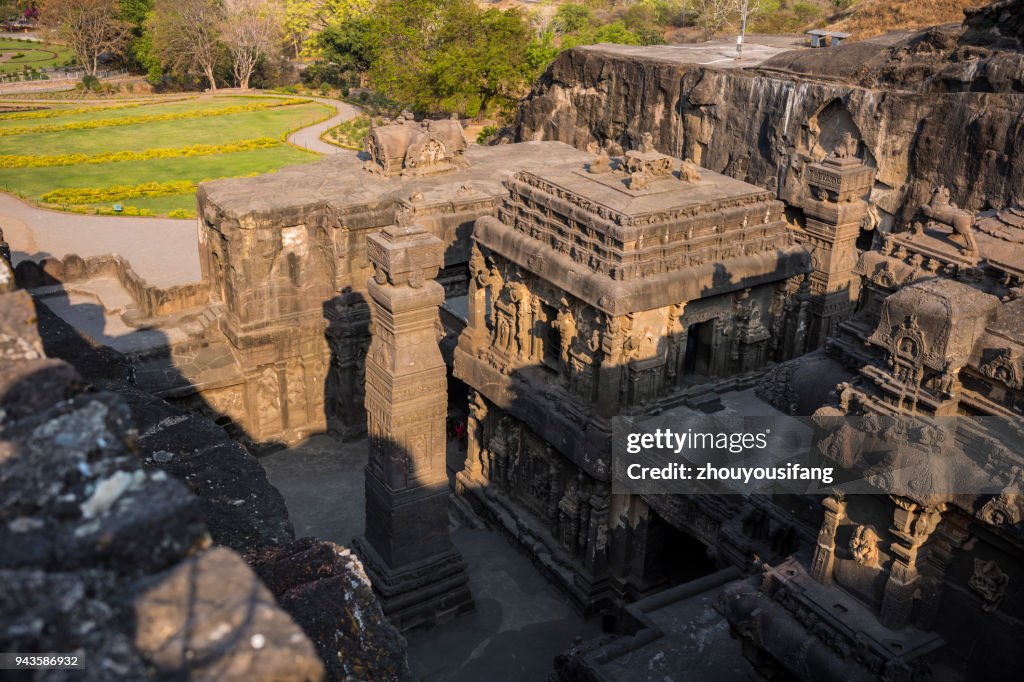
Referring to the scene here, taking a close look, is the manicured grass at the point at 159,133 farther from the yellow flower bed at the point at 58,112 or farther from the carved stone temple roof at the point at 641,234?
the carved stone temple roof at the point at 641,234

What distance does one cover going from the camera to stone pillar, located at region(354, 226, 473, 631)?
46.7 ft

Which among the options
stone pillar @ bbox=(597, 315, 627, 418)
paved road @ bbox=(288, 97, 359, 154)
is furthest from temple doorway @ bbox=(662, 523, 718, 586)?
paved road @ bbox=(288, 97, 359, 154)

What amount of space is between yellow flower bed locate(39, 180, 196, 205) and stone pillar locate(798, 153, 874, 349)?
32381mm

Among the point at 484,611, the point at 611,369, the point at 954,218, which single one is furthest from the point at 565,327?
the point at 954,218

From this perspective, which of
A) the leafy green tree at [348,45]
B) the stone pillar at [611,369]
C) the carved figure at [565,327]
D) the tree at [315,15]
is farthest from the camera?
the tree at [315,15]

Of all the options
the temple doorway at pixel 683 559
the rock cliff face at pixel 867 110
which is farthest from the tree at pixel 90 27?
the temple doorway at pixel 683 559

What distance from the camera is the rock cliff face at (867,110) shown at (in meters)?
25.0

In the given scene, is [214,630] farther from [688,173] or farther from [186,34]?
[186,34]

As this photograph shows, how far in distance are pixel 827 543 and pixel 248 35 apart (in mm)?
63496

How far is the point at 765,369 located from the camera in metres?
17.8

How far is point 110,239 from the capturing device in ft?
111

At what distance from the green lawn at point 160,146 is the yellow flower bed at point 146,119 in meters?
0.42

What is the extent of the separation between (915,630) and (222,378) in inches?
626

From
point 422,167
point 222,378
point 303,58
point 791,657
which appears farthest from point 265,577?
point 303,58
